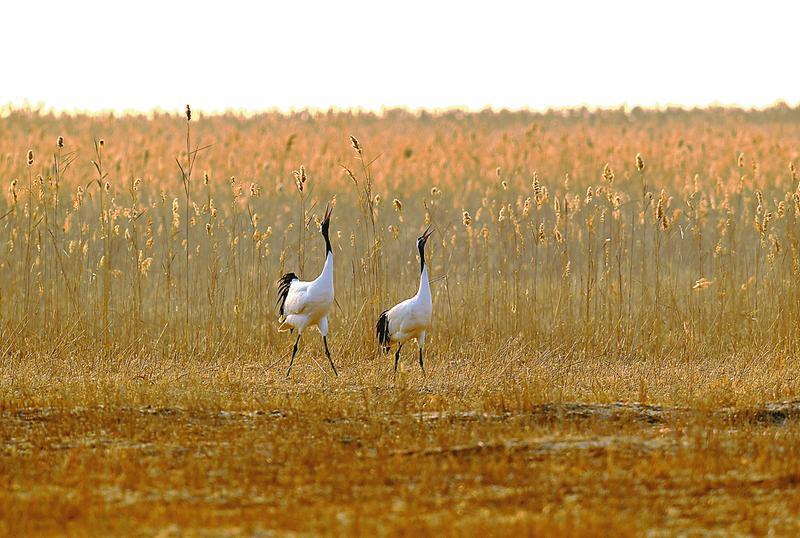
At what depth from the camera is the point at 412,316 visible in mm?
9547

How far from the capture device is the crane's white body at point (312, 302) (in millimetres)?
9680

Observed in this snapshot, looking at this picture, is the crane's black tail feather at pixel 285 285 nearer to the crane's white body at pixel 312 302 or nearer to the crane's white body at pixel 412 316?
the crane's white body at pixel 312 302

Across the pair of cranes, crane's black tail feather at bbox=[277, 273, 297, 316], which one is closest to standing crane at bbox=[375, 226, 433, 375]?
the pair of cranes

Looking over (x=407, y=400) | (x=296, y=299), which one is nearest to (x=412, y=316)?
(x=296, y=299)

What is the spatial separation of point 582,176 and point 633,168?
0.83 metres

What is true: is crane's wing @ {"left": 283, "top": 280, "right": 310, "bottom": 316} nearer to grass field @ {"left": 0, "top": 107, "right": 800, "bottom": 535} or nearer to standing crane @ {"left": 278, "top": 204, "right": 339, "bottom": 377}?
standing crane @ {"left": 278, "top": 204, "right": 339, "bottom": 377}

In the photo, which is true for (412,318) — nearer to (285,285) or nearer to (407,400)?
(285,285)

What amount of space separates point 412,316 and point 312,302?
2.47 ft

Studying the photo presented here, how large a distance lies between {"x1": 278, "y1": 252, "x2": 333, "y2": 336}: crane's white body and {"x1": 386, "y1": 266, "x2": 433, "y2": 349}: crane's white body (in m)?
0.50

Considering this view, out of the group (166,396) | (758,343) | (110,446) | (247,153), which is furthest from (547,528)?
(247,153)

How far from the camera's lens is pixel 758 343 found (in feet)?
34.0

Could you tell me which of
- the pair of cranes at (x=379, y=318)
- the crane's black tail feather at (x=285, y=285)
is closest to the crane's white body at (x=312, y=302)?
the pair of cranes at (x=379, y=318)

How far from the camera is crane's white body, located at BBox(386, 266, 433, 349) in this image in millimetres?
9547

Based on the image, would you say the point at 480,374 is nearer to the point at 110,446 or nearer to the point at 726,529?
the point at 110,446
